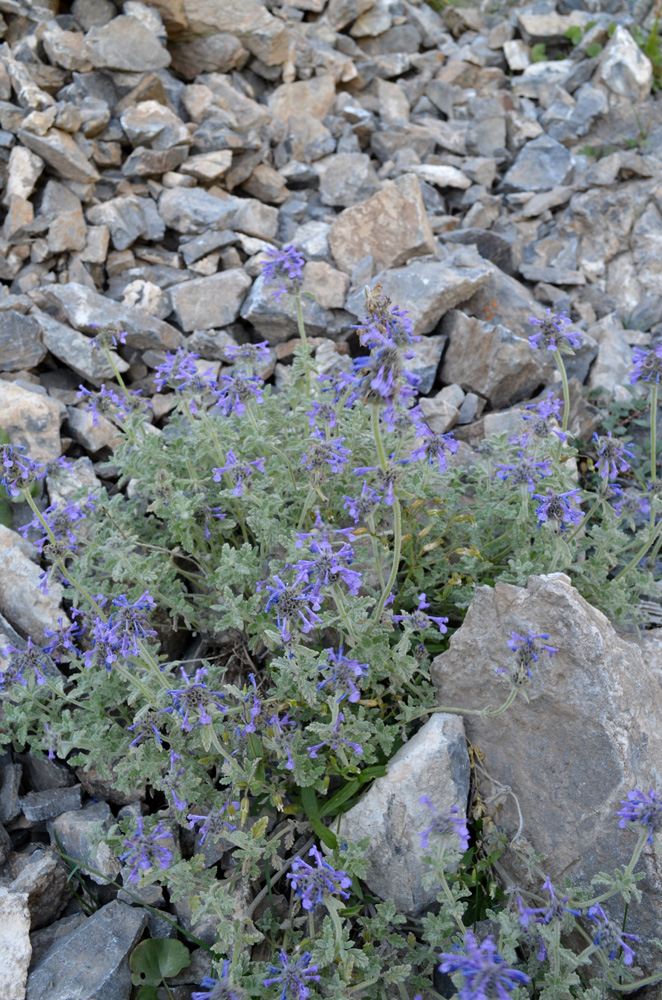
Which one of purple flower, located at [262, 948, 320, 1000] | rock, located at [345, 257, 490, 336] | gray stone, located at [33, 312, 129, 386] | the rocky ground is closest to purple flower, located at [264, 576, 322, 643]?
purple flower, located at [262, 948, 320, 1000]

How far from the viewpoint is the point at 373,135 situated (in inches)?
385

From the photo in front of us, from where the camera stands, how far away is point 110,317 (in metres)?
6.78

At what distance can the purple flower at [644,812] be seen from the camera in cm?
326

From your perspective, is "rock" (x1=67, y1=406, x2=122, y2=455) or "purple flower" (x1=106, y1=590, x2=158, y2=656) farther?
"rock" (x1=67, y1=406, x2=122, y2=455)

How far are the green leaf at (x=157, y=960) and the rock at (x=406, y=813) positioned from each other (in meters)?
0.95

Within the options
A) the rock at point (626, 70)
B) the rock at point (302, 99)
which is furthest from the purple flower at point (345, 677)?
the rock at point (626, 70)

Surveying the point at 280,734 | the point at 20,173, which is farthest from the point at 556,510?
the point at 20,173

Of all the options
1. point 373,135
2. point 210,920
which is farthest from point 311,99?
point 210,920

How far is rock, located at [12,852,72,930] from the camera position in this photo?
3967 millimetres

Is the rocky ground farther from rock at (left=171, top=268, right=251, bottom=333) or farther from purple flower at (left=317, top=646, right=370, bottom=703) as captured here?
purple flower at (left=317, top=646, right=370, bottom=703)

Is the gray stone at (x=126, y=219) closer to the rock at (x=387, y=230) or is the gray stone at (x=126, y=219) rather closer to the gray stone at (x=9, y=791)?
the rock at (x=387, y=230)

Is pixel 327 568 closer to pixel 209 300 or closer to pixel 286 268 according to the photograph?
pixel 286 268

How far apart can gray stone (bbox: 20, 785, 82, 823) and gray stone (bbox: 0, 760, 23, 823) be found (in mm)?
55

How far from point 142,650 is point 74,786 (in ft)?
4.69
